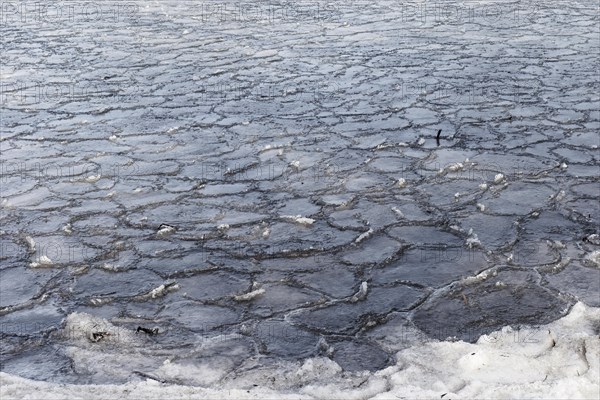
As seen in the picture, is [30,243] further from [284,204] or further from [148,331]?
[284,204]

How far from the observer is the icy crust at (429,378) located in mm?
2623

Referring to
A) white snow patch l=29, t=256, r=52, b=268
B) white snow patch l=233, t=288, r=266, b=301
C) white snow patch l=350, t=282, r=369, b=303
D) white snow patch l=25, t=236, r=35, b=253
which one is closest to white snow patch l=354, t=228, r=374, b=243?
white snow patch l=350, t=282, r=369, b=303

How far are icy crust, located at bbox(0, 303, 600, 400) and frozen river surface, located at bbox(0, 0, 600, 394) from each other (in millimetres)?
100

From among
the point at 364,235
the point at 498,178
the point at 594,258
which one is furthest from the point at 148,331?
the point at 498,178

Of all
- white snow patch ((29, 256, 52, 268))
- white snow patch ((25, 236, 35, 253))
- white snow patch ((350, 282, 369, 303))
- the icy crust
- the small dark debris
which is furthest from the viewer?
white snow patch ((25, 236, 35, 253))

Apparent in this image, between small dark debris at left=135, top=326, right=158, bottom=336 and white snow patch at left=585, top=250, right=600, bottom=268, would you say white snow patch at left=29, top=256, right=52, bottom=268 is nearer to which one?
small dark debris at left=135, top=326, right=158, bottom=336

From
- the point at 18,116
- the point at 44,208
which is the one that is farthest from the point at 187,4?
the point at 44,208

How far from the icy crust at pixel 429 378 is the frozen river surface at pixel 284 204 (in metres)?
0.10

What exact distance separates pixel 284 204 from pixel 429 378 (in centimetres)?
193

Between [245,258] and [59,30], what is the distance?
7.90m

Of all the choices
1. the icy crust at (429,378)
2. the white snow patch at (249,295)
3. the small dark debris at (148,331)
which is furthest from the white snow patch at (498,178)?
the small dark debris at (148,331)

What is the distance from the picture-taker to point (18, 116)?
635cm

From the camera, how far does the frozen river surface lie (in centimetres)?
315

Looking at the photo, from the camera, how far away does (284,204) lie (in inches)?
176
